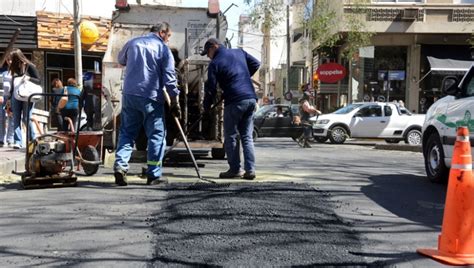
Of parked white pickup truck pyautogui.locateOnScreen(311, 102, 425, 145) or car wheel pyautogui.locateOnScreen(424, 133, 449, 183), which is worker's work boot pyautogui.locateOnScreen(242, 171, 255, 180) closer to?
car wheel pyautogui.locateOnScreen(424, 133, 449, 183)

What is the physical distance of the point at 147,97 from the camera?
6.36 meters

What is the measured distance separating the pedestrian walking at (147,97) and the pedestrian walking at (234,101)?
0.81 meters

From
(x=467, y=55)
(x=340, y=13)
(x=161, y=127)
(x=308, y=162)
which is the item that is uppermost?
(x=340, y=13)

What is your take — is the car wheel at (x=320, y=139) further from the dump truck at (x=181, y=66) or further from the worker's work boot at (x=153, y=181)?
the worker's work boot at (x=153, y=181)

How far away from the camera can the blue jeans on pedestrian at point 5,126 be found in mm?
10234

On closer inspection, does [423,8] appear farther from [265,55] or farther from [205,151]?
[265,55]

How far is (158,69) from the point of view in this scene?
6.46m

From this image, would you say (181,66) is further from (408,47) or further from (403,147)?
(408,47)

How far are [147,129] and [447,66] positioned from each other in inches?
906

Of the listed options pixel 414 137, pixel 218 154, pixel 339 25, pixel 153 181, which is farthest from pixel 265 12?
pixel 153 181

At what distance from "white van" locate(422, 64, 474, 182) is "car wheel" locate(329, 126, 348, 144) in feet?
40.6

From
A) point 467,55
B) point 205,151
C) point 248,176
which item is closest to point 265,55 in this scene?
point 467,55

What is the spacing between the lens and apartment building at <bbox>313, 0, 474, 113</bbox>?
25.7 m

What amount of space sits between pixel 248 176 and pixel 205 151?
493 cm
